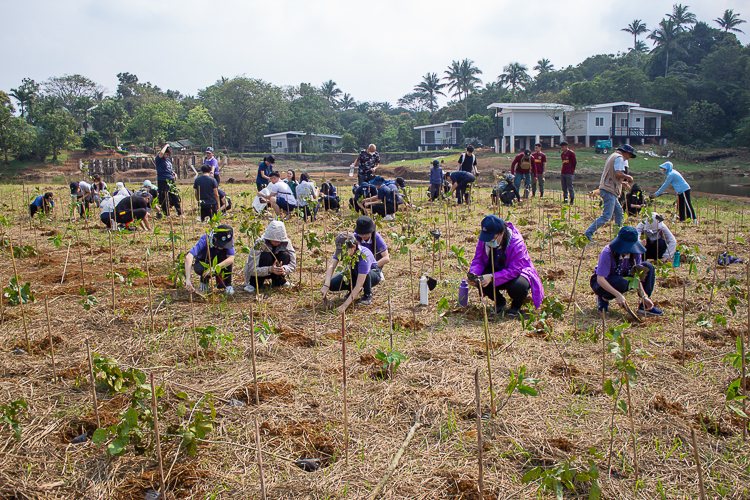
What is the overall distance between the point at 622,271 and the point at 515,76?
56851mm

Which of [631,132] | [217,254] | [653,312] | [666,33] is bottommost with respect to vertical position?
[653,312]

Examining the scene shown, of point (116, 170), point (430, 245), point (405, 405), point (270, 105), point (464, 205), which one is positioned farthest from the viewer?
point (270, 105)

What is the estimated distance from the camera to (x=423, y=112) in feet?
175

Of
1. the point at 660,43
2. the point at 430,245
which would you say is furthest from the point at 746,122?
the point at 430,245

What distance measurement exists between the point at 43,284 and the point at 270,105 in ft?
157

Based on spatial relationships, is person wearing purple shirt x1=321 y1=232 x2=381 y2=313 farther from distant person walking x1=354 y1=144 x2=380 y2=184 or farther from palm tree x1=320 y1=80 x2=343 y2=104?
palm tree x1=320 y1=80 x2=343 y2=104

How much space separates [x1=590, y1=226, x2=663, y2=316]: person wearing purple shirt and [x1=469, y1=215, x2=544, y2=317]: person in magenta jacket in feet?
1.62

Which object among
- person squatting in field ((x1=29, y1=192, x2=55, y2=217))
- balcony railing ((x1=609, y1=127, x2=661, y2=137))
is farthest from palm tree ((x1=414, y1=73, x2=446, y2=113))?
person squatting in field ((x1=29, y1=192, x2=55, y2=217))

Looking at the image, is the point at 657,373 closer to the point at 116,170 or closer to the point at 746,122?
the point at 116,170

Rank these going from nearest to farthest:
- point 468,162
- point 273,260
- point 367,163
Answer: point 273,260
point 367,163
point 468,162

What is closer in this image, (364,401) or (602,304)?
(364,401)

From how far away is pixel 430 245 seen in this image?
4.91m

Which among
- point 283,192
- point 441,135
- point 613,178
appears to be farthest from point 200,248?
point 441,135

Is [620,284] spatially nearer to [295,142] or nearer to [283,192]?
[283,192]
